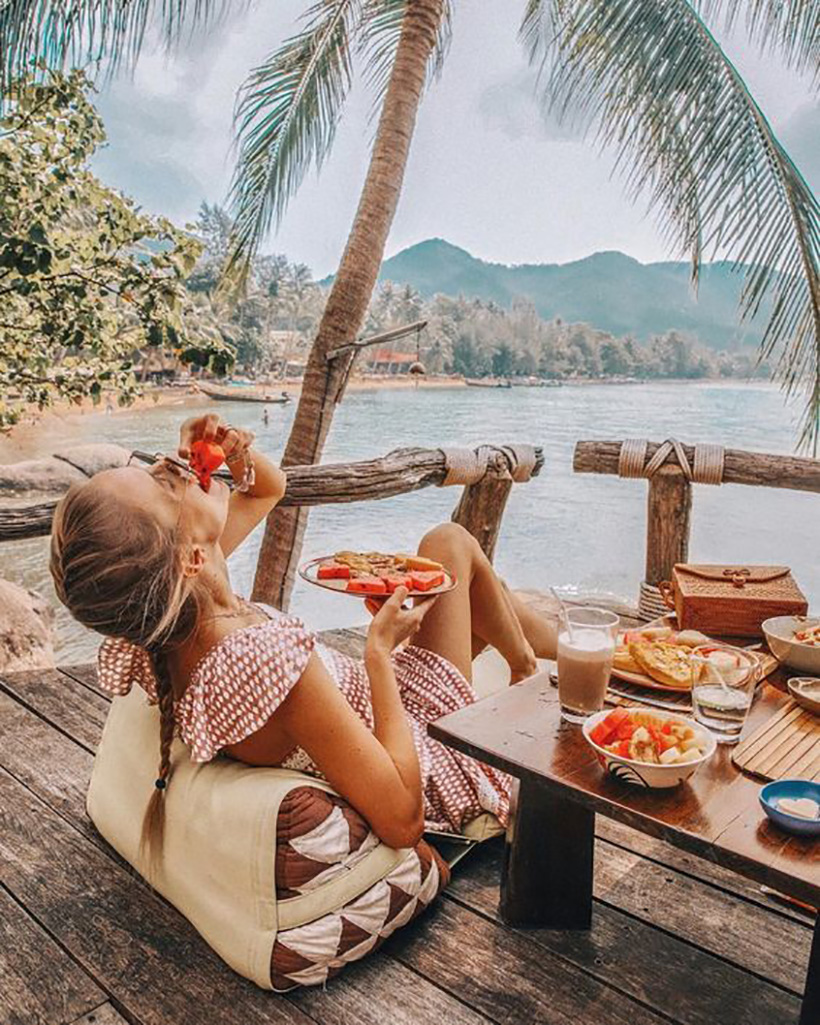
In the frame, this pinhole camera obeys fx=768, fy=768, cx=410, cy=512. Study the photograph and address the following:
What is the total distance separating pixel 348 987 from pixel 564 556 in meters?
14.2

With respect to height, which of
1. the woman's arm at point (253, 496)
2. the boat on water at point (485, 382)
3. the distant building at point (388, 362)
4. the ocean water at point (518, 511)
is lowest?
the ocean water at point (518, 511)

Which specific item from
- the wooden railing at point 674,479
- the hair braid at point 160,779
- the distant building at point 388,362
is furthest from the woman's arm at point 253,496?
the distant building at point 388,362

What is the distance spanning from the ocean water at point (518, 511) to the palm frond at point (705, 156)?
6481mm

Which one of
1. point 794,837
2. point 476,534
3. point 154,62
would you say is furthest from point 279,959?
point 154,62

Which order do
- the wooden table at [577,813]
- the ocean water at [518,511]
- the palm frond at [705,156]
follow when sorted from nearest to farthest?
the wooden table at [577,813] → the palm frond at [705,156] → the ocean water at [518,511]

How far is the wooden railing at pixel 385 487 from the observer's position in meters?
2.43

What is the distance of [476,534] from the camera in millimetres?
3508

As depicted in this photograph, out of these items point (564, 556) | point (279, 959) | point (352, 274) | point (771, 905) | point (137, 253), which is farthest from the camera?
point (564, 556)

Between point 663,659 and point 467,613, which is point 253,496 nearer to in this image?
point 467,613

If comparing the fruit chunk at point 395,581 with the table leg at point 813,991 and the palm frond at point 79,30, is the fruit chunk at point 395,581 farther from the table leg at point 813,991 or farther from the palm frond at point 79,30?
the palm frond at point 79,30

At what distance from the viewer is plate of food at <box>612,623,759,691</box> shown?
4.66 feet

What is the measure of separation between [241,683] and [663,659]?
0.83 m

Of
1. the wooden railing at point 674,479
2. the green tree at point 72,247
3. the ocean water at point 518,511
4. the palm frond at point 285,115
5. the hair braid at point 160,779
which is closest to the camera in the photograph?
the hair braid at point 160,779

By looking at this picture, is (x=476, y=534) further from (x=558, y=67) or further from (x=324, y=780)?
(x=558, y=67)
